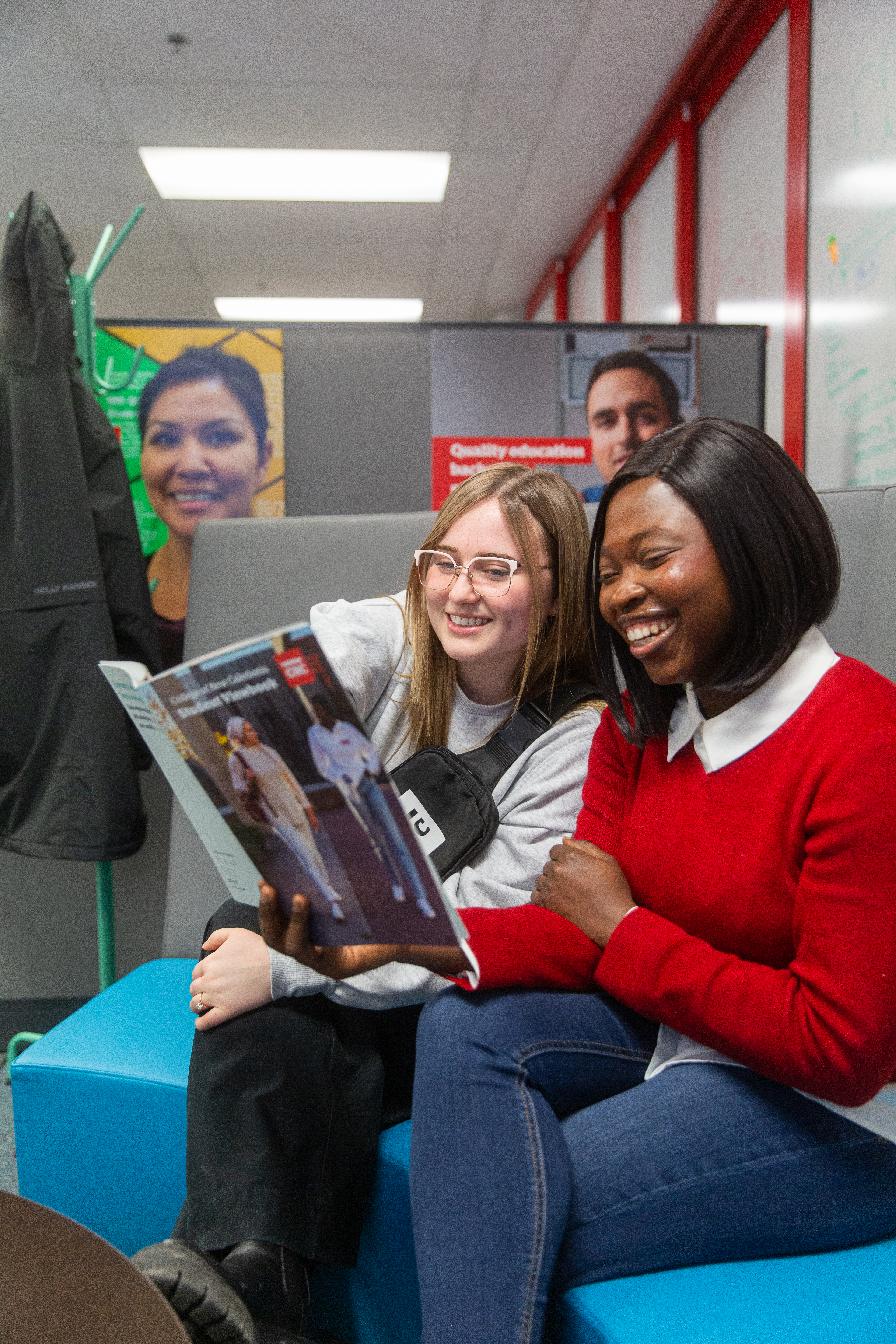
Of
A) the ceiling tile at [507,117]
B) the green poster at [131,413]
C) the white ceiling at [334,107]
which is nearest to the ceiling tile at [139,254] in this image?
the white ceiling at [334,107]

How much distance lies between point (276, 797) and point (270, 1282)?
0.47 meters

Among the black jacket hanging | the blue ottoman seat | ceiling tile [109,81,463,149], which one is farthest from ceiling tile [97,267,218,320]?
the blue ottoman seat

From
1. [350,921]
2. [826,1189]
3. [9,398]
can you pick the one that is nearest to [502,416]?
[9,398]

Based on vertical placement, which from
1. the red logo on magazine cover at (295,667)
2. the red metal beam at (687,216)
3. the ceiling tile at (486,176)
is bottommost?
the red logo on magazine cover at (295,667)

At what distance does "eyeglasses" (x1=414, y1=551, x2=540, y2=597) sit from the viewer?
45.7 inches

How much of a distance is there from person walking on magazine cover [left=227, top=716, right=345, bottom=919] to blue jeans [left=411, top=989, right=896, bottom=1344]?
0.21 metres

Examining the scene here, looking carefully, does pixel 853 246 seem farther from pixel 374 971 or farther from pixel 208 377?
pixel 374 971

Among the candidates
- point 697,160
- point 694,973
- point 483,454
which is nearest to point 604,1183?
point 694,973

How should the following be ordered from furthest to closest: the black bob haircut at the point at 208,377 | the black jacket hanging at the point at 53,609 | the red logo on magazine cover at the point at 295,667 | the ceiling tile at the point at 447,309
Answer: the ceiling tile at the point at 447,309 < the black bob haircut at the point at 208,377 < the black jacket hanging at the point at 53,609 < the red logo on magazine cover at the point at 295,667

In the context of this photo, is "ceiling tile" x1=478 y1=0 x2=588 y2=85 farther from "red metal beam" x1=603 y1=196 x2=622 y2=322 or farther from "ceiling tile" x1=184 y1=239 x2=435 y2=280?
"ceiling tile" x1=184 y1=239 x2=435 y2=280

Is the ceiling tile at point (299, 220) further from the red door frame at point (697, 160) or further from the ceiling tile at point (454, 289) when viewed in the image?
the red door frame at point (697, 160)

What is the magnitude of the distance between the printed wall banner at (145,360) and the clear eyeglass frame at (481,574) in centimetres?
82

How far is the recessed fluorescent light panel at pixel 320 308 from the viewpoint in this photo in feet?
19.0

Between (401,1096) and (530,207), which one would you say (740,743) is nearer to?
(401,1096)
